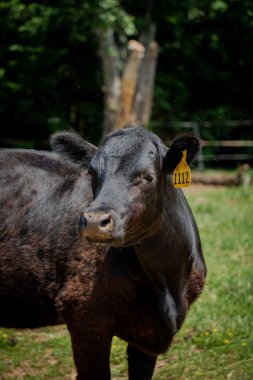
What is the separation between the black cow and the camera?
12.5 feet

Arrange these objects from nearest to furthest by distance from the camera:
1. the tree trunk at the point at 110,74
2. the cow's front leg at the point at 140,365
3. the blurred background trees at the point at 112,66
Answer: the cow's front leg at the point at 140,365 → the tree trunk at the point at 110,74 → the blurred background trees at the point at 112,66

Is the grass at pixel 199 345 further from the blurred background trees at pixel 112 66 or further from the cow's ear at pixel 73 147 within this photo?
the blurred background trees at pixel 112 66

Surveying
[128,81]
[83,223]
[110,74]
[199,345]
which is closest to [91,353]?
[83,223]

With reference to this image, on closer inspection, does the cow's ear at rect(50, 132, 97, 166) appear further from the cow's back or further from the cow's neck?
the cow's neck

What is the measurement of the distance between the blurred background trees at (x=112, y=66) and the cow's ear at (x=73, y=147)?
42.1ft

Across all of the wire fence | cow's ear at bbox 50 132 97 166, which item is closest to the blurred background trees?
the wire fence

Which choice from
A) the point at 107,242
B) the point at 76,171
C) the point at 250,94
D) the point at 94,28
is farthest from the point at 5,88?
the point at 107,242

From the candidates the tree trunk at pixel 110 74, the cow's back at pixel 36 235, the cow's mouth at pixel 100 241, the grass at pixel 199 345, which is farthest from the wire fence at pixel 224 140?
the cow's mouth at pixel 100 241

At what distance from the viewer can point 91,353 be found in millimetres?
4039

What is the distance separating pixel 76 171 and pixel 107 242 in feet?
4.43

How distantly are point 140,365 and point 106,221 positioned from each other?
169 cm

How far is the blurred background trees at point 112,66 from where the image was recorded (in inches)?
727

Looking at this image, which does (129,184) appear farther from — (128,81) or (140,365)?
(128,81)

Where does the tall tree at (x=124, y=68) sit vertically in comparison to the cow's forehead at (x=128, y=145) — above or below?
above
